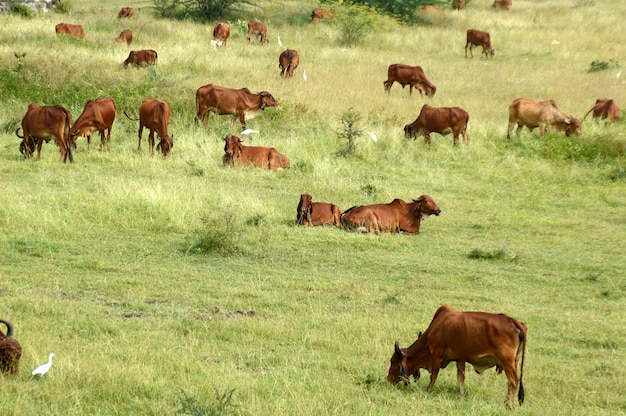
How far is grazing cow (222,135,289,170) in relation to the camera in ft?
50.7

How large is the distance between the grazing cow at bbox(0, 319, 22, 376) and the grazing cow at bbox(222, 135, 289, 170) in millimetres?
8910

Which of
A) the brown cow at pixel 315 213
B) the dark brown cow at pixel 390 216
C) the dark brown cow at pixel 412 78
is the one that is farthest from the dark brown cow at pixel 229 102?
the dark brown cow at pixel 390 216

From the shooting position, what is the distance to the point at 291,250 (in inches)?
447

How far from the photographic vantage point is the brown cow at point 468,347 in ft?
21.0

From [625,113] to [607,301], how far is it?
36.4 ft

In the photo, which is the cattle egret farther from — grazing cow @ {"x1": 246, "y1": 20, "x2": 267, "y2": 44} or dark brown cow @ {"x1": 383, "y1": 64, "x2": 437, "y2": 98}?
grazing cow @ {"x1": 246, "y1": 20, "x2": 267, "y2": 44}

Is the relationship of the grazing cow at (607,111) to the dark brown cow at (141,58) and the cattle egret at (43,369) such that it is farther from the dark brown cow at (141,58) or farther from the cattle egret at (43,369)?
the cattle egret at (43,369)

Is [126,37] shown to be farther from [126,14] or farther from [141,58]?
[126,14]

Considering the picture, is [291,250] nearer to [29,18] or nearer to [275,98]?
[275,98]

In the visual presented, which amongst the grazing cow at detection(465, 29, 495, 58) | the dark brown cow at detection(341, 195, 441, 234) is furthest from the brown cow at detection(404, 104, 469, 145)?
the grazing cow at detection(465, 29, 495, 58)

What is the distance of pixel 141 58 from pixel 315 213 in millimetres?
10976

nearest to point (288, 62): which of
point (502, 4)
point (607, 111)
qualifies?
point (607, 111)

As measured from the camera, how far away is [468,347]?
21.4 ft

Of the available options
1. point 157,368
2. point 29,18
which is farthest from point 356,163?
point 29,18
